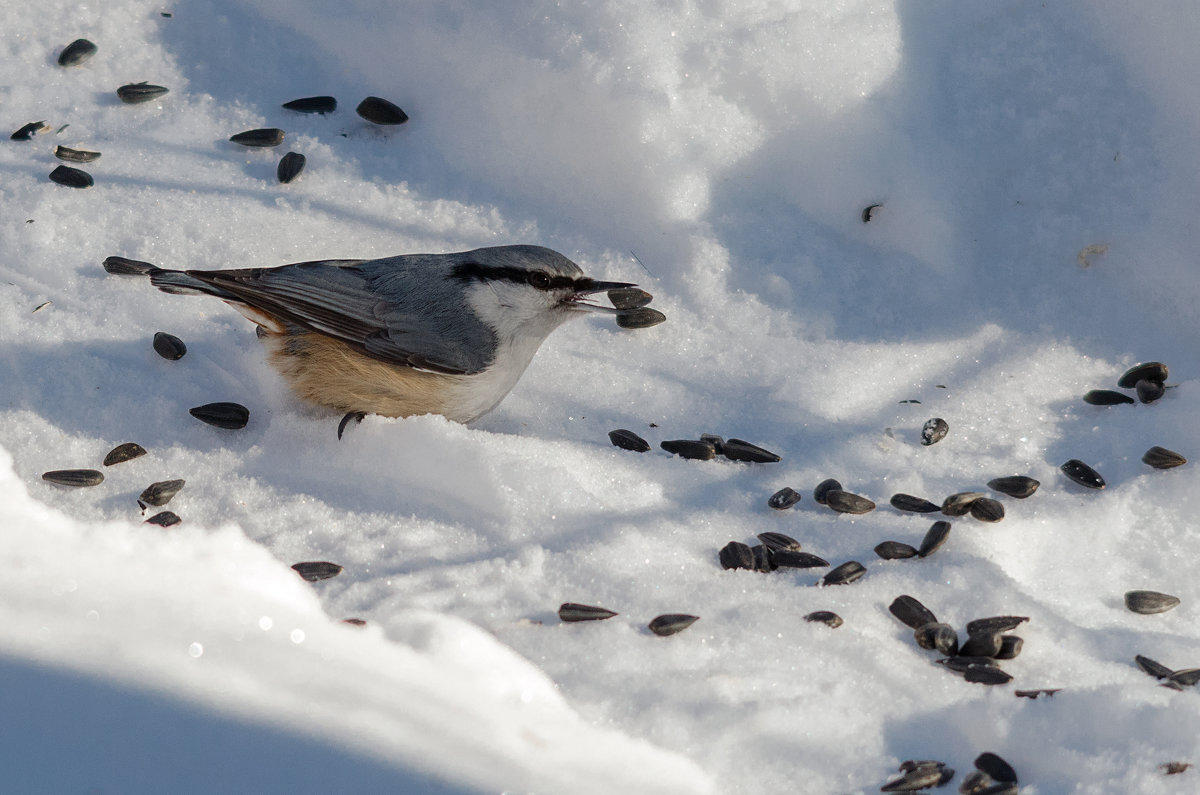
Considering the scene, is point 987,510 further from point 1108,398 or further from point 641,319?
point 641,319

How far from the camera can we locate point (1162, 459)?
113 inches

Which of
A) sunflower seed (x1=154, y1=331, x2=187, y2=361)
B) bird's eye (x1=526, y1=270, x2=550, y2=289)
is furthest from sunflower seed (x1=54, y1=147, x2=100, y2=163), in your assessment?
bird's eye (x1=526, y1=270, x2=550, y2=289)

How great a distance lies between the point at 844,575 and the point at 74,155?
295 cm

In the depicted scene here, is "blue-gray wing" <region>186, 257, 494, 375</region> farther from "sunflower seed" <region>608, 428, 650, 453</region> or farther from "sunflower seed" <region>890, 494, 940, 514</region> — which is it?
"sunflower seed" <region>890, 494, 940, 514</region>

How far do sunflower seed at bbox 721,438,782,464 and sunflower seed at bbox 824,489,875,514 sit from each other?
8.6 inches

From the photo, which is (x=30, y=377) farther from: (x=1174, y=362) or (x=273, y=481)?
(x=1174, y=362)

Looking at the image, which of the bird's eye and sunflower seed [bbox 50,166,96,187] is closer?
the bird's eye

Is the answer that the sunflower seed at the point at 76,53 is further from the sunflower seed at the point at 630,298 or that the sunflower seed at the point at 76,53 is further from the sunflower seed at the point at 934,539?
the sunflower seed at the point at 934,539

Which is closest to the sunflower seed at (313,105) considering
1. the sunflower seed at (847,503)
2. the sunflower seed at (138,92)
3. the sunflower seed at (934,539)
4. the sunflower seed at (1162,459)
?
the sunflower seed at (138,92)

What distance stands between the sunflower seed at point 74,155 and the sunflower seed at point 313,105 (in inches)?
28.0

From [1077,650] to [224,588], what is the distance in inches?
73.7

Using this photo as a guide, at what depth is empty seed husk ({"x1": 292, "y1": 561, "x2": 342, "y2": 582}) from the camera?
226cm

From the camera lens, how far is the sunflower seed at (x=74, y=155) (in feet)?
11.4

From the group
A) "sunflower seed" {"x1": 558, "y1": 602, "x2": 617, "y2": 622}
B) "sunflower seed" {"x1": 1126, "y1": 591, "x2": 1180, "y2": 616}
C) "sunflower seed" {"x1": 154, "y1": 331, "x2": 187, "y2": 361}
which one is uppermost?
"sunflower seed" {"x1": 154, "y1": 331, "x2": 187, "y2": 361}
